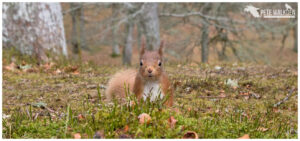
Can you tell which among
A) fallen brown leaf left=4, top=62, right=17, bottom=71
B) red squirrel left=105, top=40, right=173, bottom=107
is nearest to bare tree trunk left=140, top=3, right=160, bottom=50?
fallen brown leaf left=4, top=62, right=17, bottom=71

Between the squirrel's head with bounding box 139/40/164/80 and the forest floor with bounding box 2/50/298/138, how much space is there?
401 mm

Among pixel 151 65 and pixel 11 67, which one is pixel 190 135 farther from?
pixel 11 67

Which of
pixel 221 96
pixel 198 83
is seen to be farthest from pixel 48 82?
pixel 221 96

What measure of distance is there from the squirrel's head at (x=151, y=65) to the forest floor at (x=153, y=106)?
0.40 meters

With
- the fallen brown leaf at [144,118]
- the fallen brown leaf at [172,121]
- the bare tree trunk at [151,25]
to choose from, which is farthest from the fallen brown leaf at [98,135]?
the bare tree trunk at [151,25]

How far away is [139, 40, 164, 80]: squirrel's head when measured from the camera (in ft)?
12.3

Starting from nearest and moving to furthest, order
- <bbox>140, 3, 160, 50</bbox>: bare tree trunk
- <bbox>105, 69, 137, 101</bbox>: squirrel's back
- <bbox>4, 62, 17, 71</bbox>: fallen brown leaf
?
<bbox>105, 69, 137, 101</bbox>: squirrel's back < <bbox>4, 62, 17, 71</bbox>: fallen brown leaf < <bbox>140, 3, 160, 50</bbox>: bare tree trunk

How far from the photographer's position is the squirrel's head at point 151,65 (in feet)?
12.3

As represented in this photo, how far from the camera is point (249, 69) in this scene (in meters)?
7.80

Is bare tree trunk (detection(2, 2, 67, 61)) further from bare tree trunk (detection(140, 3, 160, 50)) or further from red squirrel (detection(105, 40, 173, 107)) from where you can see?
bare tree trunk (detection(140, 3, 160, 50))

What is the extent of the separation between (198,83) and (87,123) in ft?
10.1

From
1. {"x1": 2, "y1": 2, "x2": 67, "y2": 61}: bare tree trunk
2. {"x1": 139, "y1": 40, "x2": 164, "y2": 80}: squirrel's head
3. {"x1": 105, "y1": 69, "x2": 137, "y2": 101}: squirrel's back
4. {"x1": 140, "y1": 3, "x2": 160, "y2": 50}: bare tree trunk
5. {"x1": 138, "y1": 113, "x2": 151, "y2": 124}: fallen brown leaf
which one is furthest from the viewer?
{"x1": 140, "y1": 3, "x2": 160, "y2": 50}: bare tree trunk

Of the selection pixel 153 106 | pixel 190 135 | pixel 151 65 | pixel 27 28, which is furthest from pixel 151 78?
pixel 27 28

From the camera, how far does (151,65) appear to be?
3793mm
